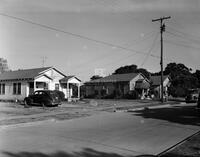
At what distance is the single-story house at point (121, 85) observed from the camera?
177 ft

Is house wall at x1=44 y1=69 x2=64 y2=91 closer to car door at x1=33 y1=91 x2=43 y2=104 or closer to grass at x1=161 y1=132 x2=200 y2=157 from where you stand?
car door at x1=33 y1=91 x2=43 y2=104

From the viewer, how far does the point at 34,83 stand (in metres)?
34.1

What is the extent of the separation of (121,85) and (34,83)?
24.4m

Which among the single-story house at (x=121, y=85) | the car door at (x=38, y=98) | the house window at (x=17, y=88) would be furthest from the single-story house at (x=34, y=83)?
the single-story house at (x=121, y=85)

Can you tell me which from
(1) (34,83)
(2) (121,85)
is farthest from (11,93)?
(2) (121,85)

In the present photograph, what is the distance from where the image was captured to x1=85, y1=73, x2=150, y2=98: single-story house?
177 ft

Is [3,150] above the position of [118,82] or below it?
below

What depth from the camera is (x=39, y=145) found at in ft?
29.9

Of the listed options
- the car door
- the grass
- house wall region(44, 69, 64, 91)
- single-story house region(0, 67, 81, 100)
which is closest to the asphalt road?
the grass

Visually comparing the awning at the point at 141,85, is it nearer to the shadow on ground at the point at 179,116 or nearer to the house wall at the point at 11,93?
the house wall at the point at 11,93

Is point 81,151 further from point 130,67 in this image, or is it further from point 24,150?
point 130,67

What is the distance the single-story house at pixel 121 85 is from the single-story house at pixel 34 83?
1615 centimetres

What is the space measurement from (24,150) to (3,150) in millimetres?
607

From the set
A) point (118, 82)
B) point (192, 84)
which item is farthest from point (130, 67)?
point (118, 82)
